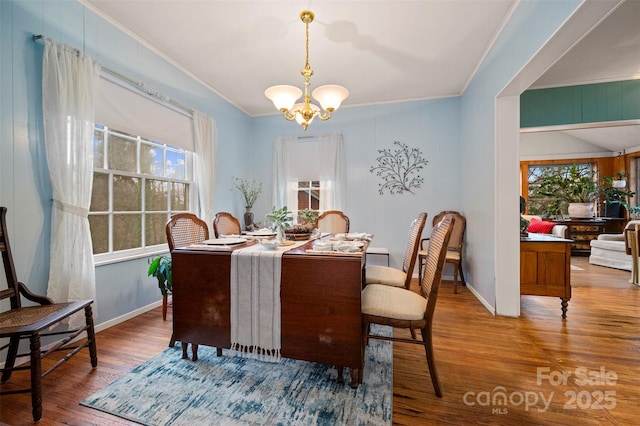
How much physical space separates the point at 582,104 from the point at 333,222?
3482mm

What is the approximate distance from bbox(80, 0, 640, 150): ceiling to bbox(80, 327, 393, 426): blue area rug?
2747 mm

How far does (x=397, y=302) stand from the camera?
61.7 inches

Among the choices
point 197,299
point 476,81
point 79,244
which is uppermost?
point 476,81

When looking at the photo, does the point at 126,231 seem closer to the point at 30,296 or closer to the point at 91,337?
the point at 30,296

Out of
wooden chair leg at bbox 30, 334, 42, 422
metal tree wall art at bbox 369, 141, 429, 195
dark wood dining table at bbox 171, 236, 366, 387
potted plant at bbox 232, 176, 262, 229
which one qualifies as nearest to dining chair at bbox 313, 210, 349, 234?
metal tree wall art at bbox 369, 141, 429, 195

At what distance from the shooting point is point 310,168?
14.1 ft

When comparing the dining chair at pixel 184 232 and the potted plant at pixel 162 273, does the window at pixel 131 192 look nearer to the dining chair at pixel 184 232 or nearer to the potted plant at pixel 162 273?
the potted plant at pixel 162 273

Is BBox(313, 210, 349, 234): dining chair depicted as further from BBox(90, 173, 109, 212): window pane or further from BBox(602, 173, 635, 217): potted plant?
BBox(602, 173, 635, 217): potted plant

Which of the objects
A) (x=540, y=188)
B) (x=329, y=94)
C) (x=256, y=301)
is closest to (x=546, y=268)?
(x=329, y=94)

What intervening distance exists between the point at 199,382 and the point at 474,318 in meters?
2.42

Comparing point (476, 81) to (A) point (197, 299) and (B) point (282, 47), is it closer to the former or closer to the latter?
(B) point (282, 47)

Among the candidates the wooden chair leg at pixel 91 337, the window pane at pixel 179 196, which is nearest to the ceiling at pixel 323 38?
the window pane at pixel 179 196

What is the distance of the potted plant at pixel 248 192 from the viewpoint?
4.08m

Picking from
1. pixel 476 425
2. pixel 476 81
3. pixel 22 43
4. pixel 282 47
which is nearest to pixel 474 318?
pixel 476 425
